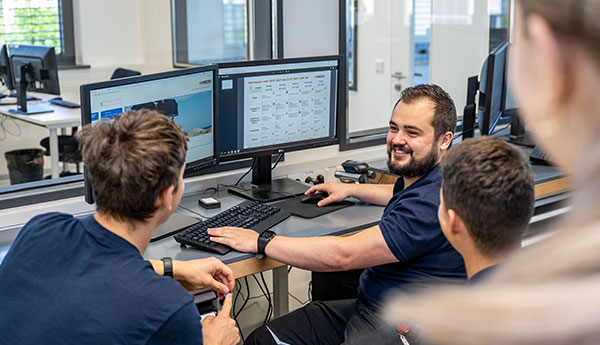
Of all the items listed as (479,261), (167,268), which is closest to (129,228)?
(167,268)

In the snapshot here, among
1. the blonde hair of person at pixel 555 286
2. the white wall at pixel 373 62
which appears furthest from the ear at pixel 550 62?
the white wall at pixel 373 62

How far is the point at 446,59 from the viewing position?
3973 millimetres

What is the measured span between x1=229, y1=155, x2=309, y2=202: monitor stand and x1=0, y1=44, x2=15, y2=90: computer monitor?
187cm

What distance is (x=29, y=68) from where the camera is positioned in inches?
149

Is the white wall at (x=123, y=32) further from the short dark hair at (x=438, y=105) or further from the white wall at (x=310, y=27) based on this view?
the short dark hair at (x=438, y=105)

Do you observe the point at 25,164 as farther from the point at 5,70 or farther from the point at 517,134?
the point at 517,134

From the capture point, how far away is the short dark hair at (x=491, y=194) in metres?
1.34

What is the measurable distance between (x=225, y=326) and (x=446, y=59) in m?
2.80

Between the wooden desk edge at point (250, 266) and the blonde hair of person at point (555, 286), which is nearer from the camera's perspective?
the blonde hair of person at point (555, 286)

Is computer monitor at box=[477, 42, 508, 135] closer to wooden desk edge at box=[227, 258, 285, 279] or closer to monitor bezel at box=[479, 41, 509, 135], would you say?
monitor bezel at box=[479, 41, 509, 135]

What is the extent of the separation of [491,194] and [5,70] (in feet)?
10.6

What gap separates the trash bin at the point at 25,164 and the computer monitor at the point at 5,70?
0.49 m

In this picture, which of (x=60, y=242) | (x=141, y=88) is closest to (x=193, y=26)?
(x=141, y=88)

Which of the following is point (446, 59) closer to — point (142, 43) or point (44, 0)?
point (142, 43)
